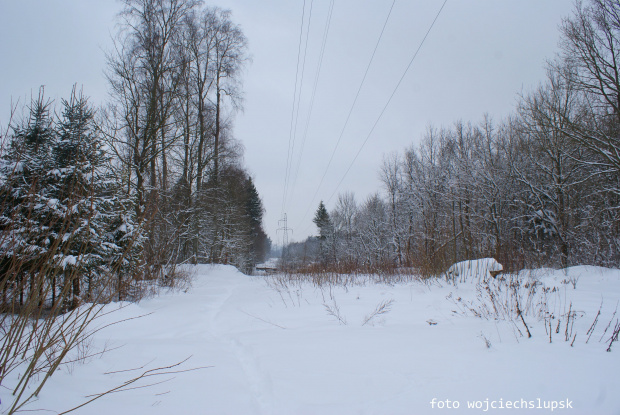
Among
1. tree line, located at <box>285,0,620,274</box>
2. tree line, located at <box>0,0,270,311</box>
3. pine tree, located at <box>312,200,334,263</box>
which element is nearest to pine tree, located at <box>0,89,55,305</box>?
tree line, located at <box>0,0,270,311</box>

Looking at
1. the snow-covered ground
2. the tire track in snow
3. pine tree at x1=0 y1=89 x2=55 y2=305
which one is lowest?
the tire track in snow

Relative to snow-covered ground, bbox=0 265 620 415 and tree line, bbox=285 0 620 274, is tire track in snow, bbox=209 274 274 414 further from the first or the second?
tree line, bbox=285 0 620 274

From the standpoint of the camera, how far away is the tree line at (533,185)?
8930 mm

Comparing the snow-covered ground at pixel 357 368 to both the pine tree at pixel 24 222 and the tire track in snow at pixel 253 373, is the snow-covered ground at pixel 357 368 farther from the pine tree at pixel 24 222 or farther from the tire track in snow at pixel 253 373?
the pine tree at pixel 24 222

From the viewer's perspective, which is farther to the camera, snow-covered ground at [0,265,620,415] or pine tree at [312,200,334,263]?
pine tree at [312,200,334,263]

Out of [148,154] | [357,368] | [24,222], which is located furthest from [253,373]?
[148,154]

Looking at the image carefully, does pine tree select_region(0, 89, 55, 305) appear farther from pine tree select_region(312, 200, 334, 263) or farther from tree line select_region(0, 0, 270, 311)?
pine tree select_region(312, 200, 334, 263)

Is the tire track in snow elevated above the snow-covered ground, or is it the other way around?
the snow-covered ground

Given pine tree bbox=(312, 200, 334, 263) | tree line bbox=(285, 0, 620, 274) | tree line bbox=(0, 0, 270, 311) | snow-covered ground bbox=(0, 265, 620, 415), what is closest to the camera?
snow-covered ground bbox=(0, 265, 620, 415)

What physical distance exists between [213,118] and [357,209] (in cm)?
2784

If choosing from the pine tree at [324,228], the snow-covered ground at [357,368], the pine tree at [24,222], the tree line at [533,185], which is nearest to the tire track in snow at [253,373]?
the snow-covered ground at [357,368]

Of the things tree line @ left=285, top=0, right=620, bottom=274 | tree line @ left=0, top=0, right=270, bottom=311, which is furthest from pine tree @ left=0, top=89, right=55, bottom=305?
tree line @ left=285, top=0, right=620, bottom=274

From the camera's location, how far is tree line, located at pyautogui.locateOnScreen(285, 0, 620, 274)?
352 inches

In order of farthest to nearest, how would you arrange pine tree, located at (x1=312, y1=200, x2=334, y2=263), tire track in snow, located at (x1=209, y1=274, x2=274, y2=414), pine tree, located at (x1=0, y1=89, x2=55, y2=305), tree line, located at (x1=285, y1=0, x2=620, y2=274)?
pine tree, located at (x1=312, y1=200, x2=334, y2=263) < tree line, located at (x1=285, y1=0, x2=620, y2=274) < tire track in snow, located at (x1=209, y1=274, x2=274, y2=414) < pine tree, located at (x1=0, y1=89, x2=55, y2=305)
